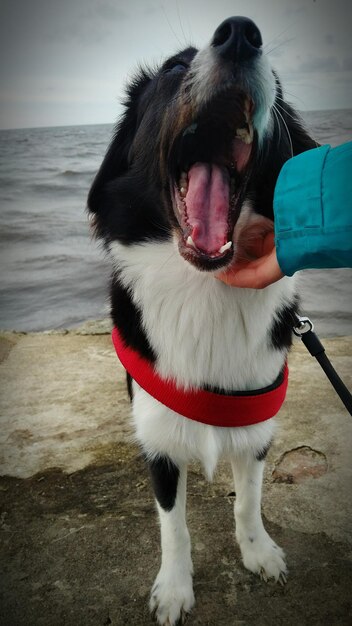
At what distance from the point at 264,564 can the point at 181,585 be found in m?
0.32

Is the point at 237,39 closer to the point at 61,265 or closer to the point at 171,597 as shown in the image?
the point at 171,597

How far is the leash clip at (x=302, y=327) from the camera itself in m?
1.70

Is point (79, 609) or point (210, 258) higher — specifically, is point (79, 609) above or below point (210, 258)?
below

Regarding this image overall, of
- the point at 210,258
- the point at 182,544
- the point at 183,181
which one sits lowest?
the point at 182,544

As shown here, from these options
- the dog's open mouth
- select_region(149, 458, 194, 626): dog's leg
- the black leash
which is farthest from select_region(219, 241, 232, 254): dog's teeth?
select_region(149, 458, 194, 626): dog's leg

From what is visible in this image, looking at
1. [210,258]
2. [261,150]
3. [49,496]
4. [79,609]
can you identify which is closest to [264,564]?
[79,609]

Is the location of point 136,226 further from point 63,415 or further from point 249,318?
point 63,415

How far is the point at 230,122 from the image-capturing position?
1527 mm

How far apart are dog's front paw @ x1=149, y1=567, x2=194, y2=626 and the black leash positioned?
0.91 metres

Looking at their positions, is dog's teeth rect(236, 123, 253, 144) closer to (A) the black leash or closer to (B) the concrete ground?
(A) the black leash

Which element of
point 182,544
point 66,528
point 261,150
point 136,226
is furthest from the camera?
point 66,528

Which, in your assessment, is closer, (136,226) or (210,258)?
(210,258)

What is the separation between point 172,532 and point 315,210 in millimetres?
1296

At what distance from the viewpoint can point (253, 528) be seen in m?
1.93
